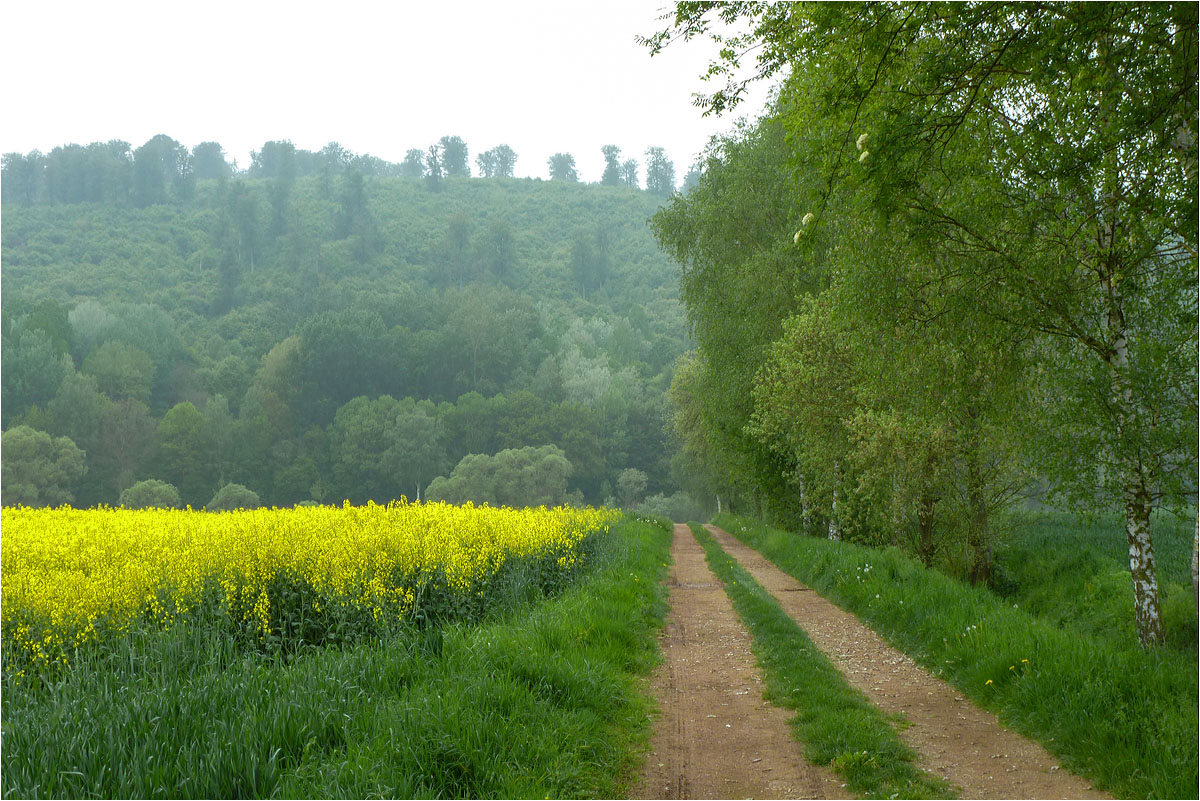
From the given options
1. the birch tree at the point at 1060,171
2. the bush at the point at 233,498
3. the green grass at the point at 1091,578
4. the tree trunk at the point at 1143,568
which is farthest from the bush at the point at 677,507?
the birch tree at the point at 1060,171

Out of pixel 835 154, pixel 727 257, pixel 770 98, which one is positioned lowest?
pixel 835 154

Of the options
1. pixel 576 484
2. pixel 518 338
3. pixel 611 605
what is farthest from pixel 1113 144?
pixel 518 338

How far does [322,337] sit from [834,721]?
8742 cm

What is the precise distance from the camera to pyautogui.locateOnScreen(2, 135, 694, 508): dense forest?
67.2 meters

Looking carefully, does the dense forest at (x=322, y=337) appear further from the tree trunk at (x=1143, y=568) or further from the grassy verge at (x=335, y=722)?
the tree trunk at (x=1143, y=568)

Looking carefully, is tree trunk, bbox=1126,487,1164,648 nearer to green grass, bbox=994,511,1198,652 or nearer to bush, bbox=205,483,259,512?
green grass, bbox=994,511,1198,652

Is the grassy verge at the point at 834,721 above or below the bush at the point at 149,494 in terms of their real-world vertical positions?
above

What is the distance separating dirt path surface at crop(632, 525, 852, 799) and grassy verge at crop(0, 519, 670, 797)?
11.5 inches

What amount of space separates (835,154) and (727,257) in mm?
16812

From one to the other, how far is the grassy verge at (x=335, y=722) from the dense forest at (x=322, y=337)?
162 feet

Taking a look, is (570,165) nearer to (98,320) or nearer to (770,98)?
(98,320)

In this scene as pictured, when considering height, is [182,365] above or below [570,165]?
below

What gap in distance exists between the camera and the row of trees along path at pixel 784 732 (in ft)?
16.5

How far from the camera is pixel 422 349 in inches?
3730
